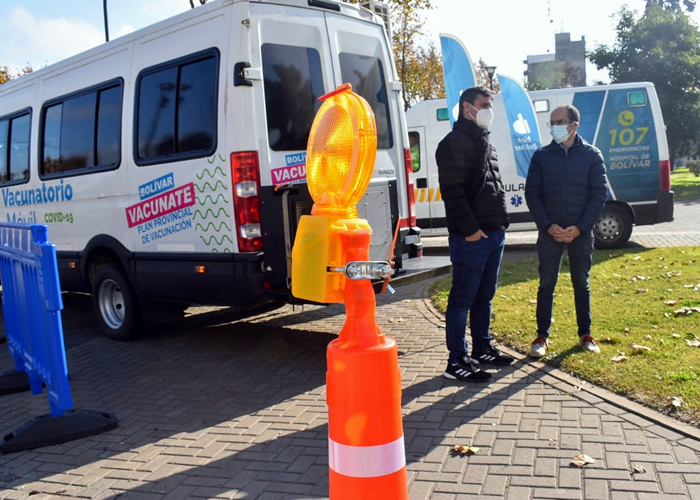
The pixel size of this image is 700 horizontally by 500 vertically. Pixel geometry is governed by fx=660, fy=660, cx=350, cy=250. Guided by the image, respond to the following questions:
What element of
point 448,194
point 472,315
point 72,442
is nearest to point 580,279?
point 472,315

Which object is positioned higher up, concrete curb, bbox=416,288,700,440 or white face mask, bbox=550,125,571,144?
white face mask, bbox=550,125,571,144

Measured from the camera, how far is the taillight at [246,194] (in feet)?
17.2

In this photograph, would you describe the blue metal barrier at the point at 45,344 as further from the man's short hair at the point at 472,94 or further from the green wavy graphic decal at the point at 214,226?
the man's short hair at the point at 472,94

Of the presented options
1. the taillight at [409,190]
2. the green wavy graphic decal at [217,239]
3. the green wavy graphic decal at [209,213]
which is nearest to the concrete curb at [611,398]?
the taillight at [409,190]

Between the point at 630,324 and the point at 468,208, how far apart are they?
2.39m

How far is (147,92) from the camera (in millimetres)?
6156

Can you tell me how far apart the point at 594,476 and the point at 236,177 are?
335cm

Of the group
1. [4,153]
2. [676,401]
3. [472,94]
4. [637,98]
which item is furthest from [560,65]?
[676,401]

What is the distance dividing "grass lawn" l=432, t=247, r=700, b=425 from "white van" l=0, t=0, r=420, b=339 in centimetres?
159

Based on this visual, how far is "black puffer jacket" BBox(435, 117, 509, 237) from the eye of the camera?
4730mm

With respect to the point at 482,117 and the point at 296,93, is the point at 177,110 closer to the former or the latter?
the point at 296,93

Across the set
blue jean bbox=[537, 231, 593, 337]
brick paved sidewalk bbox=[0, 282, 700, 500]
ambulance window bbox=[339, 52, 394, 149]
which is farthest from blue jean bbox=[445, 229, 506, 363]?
ambulance window bbox=[339, 52, 394, 149]

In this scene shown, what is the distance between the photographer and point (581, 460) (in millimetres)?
3484

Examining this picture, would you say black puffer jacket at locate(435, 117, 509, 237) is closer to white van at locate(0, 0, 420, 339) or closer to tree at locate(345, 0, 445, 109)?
white van at locate(0, 0, 420, 339)
